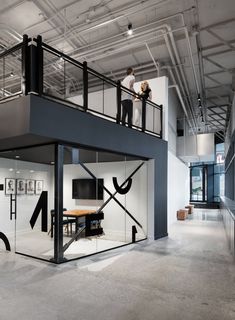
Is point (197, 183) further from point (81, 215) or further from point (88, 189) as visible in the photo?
point (81, 215)

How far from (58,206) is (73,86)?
731cm

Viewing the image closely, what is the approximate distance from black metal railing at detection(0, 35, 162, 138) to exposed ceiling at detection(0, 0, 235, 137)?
90 cm

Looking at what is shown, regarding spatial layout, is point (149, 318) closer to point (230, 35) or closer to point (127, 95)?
point (127, 95)

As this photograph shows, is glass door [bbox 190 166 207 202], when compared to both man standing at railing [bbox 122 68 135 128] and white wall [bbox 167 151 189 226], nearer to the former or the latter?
white wall [bbox 167 151 189 226]

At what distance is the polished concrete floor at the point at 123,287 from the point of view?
10.6ft

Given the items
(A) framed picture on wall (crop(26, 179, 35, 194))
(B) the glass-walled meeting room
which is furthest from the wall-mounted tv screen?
(A) framed picture on wall (crop(26, 179, 35, 194))

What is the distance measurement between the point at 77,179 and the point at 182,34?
526cm

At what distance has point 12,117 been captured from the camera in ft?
14.9

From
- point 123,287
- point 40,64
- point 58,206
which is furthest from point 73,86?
point 123,287

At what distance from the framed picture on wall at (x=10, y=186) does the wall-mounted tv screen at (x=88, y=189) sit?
1777mm

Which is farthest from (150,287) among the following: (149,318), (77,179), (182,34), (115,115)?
(182,34)

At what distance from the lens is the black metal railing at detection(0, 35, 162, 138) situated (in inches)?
172

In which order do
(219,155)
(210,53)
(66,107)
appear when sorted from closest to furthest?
(66,107) < (210,53) < (219,155)

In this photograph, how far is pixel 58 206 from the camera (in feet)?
16.9
